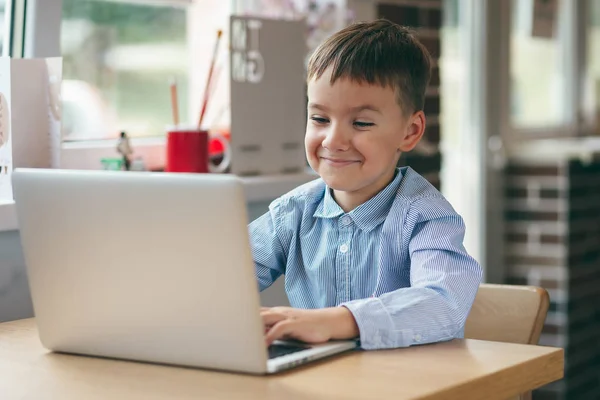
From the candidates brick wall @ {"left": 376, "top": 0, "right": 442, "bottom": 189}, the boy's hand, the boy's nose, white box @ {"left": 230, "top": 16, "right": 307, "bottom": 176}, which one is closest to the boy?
the boy's nose

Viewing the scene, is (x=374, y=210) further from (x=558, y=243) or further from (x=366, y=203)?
(x=558, y=243)

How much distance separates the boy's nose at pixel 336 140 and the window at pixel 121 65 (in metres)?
0.88

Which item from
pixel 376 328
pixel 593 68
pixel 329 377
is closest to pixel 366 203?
pixel 376 328

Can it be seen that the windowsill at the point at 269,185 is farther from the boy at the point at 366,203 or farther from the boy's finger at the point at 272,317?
the boy's finger at the point at 272,317

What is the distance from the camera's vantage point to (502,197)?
349 centimetres

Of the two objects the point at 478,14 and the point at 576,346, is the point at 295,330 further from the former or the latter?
the point at 576,346

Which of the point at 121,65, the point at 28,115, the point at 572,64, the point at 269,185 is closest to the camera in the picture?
the point at 28,115

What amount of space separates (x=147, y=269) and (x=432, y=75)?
1.83 meters

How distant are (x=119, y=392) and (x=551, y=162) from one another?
8.63ft

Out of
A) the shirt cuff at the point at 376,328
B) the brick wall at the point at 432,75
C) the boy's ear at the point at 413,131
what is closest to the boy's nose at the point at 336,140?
the boy's ear at the point at 413,131

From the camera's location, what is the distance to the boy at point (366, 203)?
137 cm

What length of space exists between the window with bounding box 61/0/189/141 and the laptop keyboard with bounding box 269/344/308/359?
3.64 feet

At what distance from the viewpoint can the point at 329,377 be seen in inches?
43.1

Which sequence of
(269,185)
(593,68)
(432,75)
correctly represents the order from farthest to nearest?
(593,68), (432,75), (269,185)
